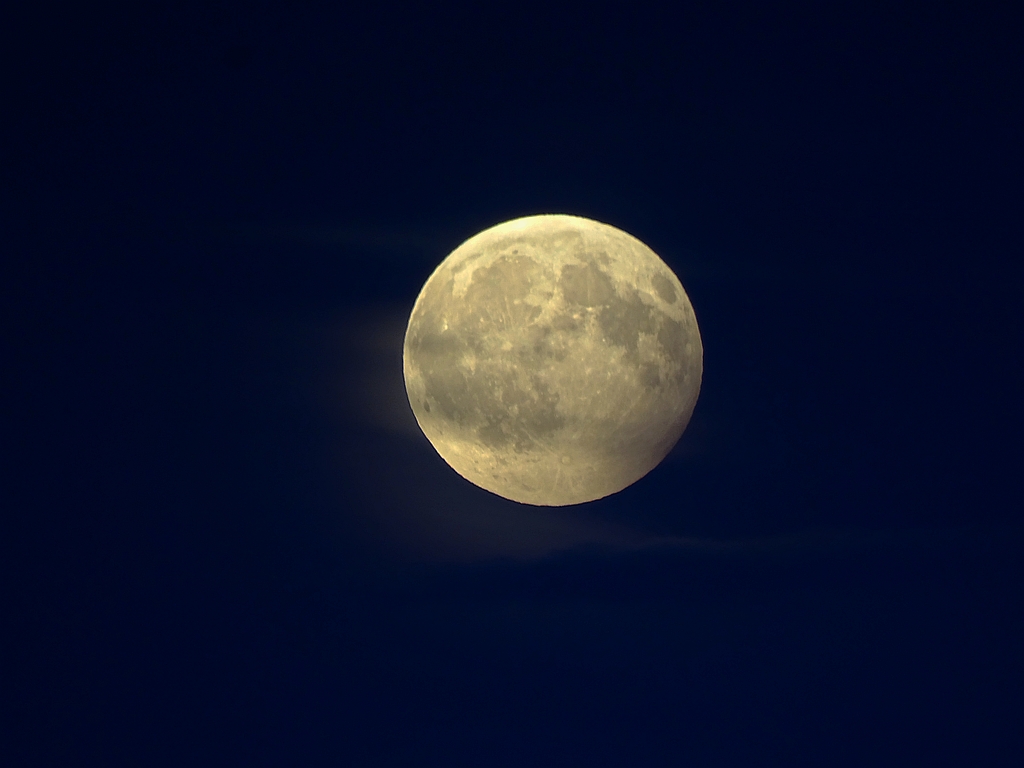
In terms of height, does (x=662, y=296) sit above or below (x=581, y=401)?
above

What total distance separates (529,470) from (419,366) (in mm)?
609

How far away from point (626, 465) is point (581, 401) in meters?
0.42

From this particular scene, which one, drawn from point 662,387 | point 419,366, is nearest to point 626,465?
point 662,387

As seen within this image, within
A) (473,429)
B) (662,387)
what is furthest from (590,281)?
(473,429)

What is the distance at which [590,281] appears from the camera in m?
3.15

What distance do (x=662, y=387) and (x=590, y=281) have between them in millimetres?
491

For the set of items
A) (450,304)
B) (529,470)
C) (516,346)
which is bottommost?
(529,470)

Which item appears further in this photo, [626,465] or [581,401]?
[626,465]

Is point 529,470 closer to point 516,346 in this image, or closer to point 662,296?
point 516,346

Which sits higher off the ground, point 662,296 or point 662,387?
point 662,296

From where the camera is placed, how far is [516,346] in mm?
3082

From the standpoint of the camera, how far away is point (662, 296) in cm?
335

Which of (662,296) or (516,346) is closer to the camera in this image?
(516,346)

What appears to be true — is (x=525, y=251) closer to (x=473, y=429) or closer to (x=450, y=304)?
(x=450, y=304)
